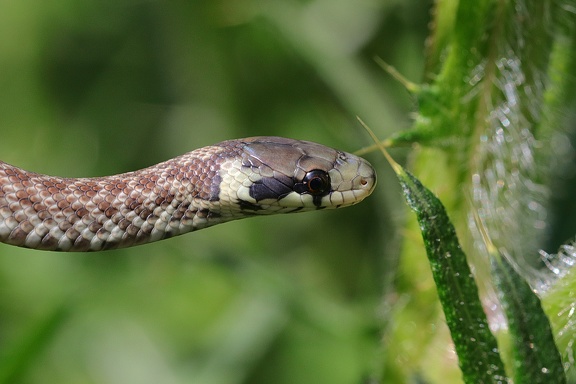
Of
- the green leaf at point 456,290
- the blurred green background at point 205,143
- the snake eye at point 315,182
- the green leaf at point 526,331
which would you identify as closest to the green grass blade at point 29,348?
the blurred green background at point 205,143

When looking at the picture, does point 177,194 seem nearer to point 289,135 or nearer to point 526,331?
point 526,331

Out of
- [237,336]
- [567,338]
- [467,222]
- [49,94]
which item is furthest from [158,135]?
[567,338]

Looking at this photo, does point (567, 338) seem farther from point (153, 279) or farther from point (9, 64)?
point (9, 64)

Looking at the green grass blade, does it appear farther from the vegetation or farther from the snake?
the snake

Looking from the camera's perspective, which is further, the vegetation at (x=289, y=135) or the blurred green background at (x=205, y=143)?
the blurred green background at (x=205, y=143)

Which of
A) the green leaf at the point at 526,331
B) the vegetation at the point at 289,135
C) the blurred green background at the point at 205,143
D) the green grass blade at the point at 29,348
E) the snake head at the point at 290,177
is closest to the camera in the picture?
the green leaf at the point at 526,331

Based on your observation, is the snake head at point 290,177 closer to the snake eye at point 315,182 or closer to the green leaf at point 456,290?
the snake eye at point 315,182

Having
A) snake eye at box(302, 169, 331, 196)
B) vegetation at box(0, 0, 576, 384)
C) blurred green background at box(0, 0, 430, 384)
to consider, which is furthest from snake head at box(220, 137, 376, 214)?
blurred green background at box(0, 0, 430, 384)
